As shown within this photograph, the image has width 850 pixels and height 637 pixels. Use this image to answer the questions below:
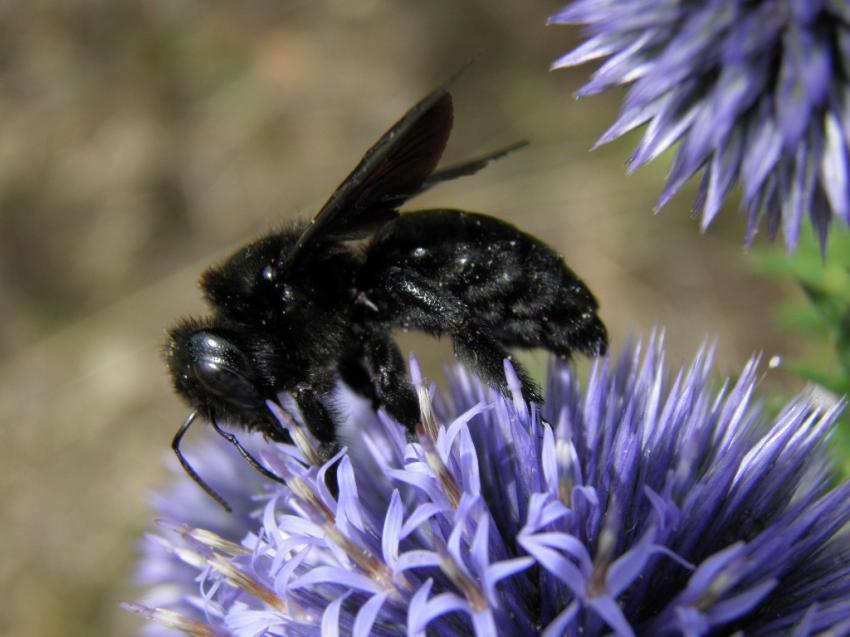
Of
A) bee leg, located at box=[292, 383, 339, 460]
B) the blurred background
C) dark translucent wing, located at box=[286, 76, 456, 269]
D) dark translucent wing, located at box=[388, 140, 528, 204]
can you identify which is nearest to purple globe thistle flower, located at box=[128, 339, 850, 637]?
bee leg, located at box=[292, 383, 339, 460]

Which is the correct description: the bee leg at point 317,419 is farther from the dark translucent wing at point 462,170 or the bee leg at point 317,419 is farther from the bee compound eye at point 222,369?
the dark translucent wing at point 462,170

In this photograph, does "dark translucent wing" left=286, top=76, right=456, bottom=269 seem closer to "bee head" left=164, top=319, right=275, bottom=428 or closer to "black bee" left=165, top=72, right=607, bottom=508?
"black bee" left=165, top=72, right=607, bottom=508

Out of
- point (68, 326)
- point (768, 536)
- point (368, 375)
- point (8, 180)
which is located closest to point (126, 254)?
point (68, 326)

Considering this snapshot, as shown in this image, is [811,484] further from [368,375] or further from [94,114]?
[94,114]

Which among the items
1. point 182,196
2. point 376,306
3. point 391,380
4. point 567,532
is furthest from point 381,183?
point 182,196

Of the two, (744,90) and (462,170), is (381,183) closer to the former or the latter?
(462,170)

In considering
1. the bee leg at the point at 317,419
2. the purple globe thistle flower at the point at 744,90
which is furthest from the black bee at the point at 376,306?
the purple globe thistle flower at the point at 744,90
